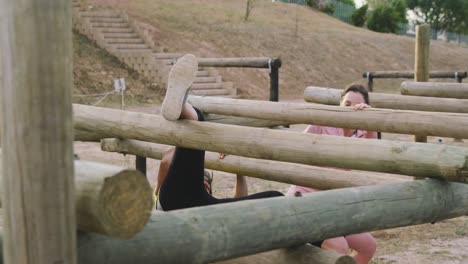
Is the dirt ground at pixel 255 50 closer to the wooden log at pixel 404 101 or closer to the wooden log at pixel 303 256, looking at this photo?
the wooden log at pixel 404 101

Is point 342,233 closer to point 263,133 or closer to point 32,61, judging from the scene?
point 263,133

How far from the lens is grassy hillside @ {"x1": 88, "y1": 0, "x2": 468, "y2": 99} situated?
25.8m

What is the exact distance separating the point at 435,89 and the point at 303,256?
4156 millimetres

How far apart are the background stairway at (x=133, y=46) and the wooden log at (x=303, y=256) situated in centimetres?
1685

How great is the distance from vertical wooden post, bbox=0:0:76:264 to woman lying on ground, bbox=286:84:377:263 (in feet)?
5.58

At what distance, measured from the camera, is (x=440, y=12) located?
63.4 m

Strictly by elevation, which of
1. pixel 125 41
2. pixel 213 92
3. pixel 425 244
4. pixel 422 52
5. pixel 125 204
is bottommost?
pixel 425 244

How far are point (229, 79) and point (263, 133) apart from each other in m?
19.7

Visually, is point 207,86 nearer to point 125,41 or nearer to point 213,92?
point 213,92

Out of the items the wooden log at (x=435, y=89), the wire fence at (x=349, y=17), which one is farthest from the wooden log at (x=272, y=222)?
the wire fence at (x=349, y=17)

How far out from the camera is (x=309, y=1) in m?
44.8

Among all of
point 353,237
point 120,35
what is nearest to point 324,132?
point 353,237

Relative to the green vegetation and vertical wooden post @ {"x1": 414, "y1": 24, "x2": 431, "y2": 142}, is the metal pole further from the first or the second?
the green vegetation

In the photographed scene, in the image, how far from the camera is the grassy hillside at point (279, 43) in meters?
25.8
